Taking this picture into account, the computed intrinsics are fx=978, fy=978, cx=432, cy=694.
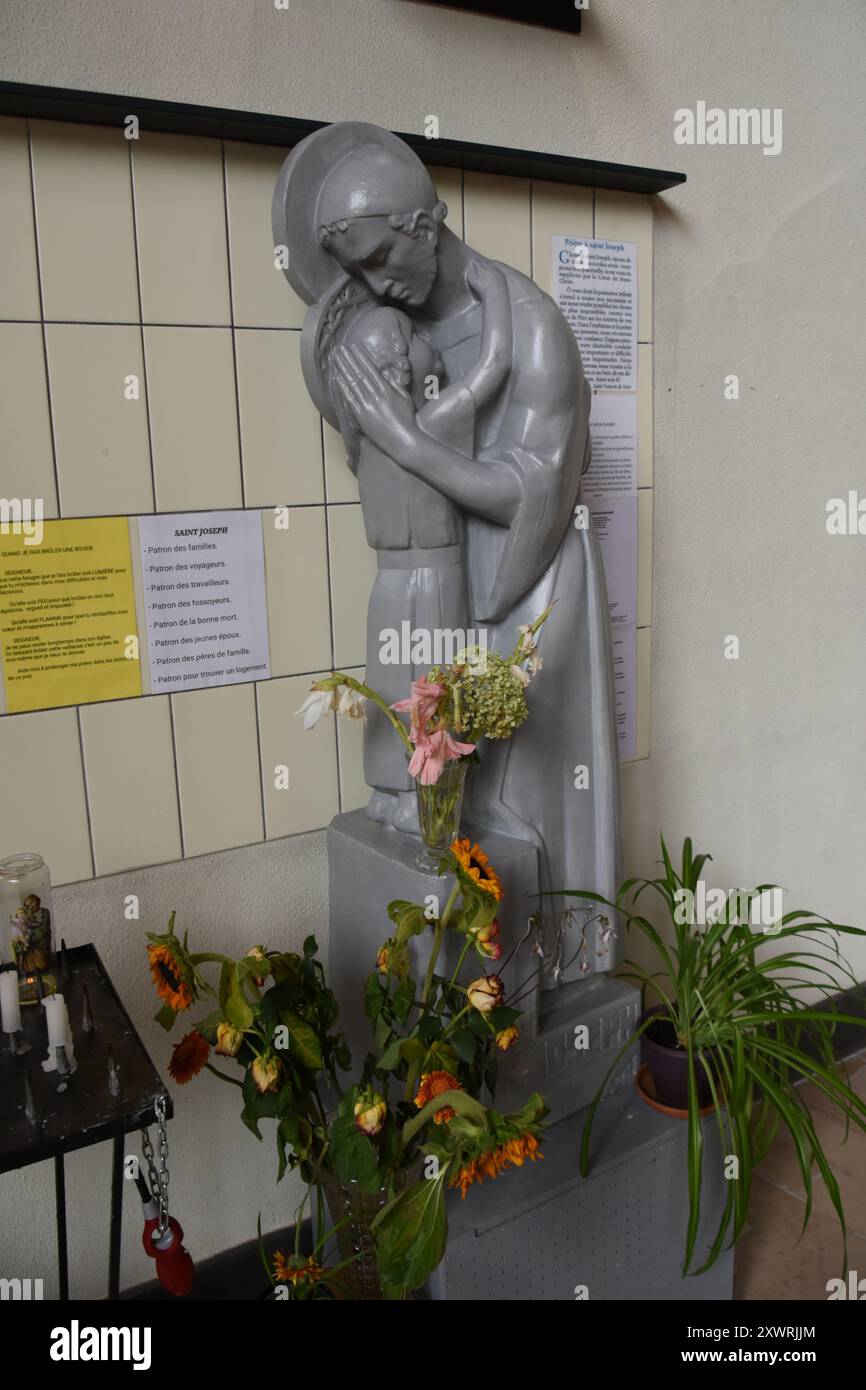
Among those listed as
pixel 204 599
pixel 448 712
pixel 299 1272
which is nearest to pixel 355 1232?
pixel 299 1272

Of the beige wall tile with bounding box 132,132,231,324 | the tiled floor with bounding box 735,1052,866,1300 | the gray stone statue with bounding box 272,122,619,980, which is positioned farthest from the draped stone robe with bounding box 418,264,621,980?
the tiled floor with bounding box 735,1052,866,1300

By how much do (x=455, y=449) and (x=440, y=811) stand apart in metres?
0.48

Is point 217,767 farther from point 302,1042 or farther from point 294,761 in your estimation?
point 302,1042

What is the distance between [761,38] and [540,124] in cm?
59

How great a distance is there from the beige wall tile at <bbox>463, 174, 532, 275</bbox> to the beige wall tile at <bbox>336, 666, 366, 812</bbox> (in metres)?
0.70

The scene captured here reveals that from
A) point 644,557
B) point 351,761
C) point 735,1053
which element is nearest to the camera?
point 735,1053

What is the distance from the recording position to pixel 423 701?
117 cm

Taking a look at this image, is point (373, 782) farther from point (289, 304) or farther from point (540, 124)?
point (540, 124)

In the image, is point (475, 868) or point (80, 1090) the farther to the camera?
point (475, 868)

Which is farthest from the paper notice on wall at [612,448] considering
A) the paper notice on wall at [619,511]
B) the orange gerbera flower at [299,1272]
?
the orange gerbera flower at [299,1272]

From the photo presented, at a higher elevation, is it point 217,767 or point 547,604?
point 547,604

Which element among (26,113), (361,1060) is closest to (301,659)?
(361,1060)

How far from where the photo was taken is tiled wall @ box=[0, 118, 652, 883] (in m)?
1.23

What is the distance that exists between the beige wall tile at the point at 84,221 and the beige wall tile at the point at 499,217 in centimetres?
53
